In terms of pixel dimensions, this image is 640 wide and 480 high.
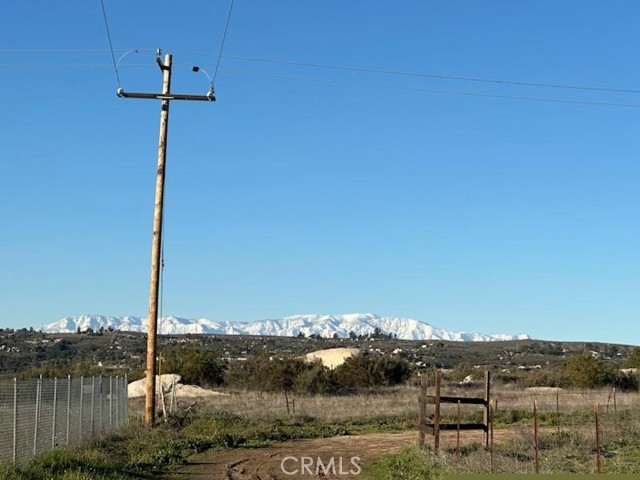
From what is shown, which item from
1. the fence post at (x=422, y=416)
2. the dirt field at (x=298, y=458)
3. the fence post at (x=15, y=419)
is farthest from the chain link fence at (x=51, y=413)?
the fence post at (x=422, y=416)

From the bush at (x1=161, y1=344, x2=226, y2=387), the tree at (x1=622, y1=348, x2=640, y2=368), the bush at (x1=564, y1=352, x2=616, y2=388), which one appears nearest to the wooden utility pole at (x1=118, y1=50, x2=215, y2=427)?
the bush at (x1=161, y1=344, x2=226, y2=387)

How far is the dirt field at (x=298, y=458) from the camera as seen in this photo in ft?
68.2

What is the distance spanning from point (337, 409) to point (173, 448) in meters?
21.2

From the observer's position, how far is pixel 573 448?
2398 centimetres

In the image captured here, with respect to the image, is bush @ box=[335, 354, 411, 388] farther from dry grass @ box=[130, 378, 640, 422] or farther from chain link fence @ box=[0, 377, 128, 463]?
chain link fence @ box=[0, 377, 128, 463]

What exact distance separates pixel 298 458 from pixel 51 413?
664cm

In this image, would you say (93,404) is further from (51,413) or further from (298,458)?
(298,458)

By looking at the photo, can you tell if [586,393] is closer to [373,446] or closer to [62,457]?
[373,446]

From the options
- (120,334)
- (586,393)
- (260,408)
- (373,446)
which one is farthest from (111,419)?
(120,334)

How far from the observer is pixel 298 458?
2467cm

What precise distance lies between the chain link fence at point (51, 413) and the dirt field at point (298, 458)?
3.43 m

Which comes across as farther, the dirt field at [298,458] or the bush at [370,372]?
the bush at [370,372]

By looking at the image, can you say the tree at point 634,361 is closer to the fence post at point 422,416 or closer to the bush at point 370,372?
the bush at point 370,372

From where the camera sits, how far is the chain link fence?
19359mm
